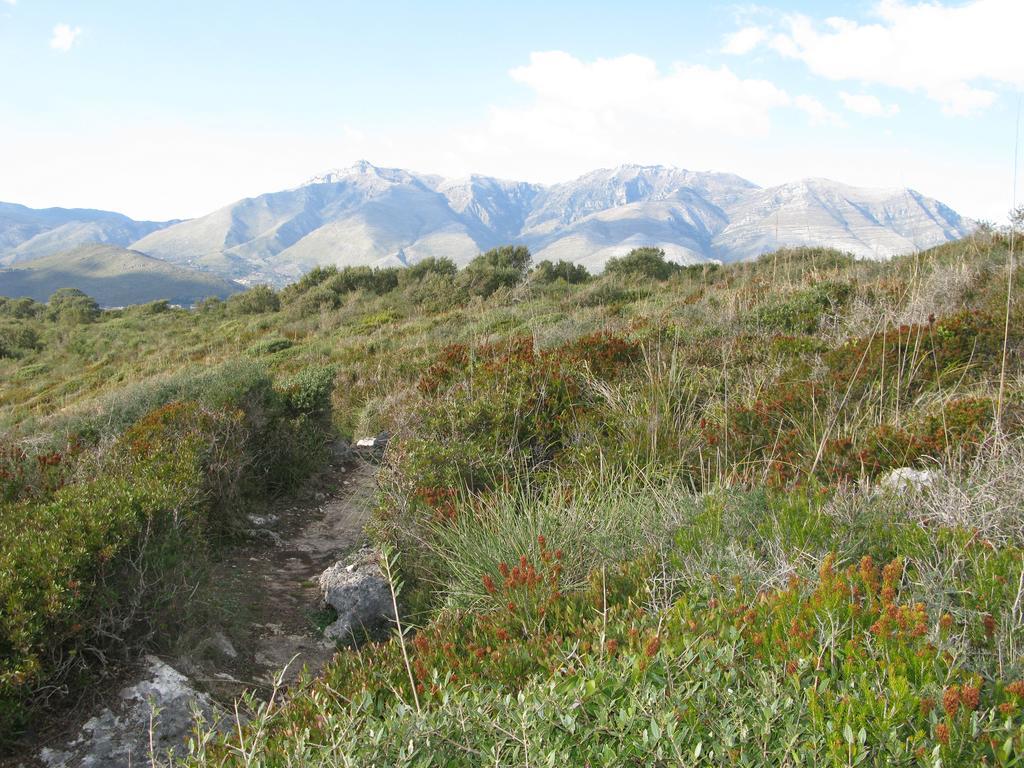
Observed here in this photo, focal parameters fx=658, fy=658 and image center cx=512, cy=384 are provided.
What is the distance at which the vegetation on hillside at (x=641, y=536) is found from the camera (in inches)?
63.3

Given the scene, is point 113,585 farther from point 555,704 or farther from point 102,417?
point 102,417

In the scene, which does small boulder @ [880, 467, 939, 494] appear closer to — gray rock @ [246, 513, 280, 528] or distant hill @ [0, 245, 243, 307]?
gray rock @ [246, 513, 280, 528]

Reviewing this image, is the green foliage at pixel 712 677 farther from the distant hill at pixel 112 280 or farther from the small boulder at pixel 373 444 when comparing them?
the distant hill at pixel 112 280

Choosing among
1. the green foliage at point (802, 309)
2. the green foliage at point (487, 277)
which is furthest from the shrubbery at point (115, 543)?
the green foliage at point (487, 277)

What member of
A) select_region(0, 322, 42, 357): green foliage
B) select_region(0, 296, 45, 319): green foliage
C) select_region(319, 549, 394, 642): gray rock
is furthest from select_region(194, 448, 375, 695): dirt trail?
select_region(0, 296, 45, 319): green foliage

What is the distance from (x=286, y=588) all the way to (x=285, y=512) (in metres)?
1.50

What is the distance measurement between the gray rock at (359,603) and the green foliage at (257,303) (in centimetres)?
2440

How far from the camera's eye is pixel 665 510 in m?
3.40

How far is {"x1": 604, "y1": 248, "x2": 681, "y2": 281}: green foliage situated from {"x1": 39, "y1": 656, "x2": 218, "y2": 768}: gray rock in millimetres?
20384

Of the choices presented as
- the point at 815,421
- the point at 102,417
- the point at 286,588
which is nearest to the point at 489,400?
the point at 286,588

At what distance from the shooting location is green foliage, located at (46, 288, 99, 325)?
30962mm

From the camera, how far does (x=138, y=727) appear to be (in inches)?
112

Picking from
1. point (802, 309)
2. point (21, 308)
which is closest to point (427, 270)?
point (802, 309)

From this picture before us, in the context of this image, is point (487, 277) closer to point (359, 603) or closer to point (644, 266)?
point (644, 266)
